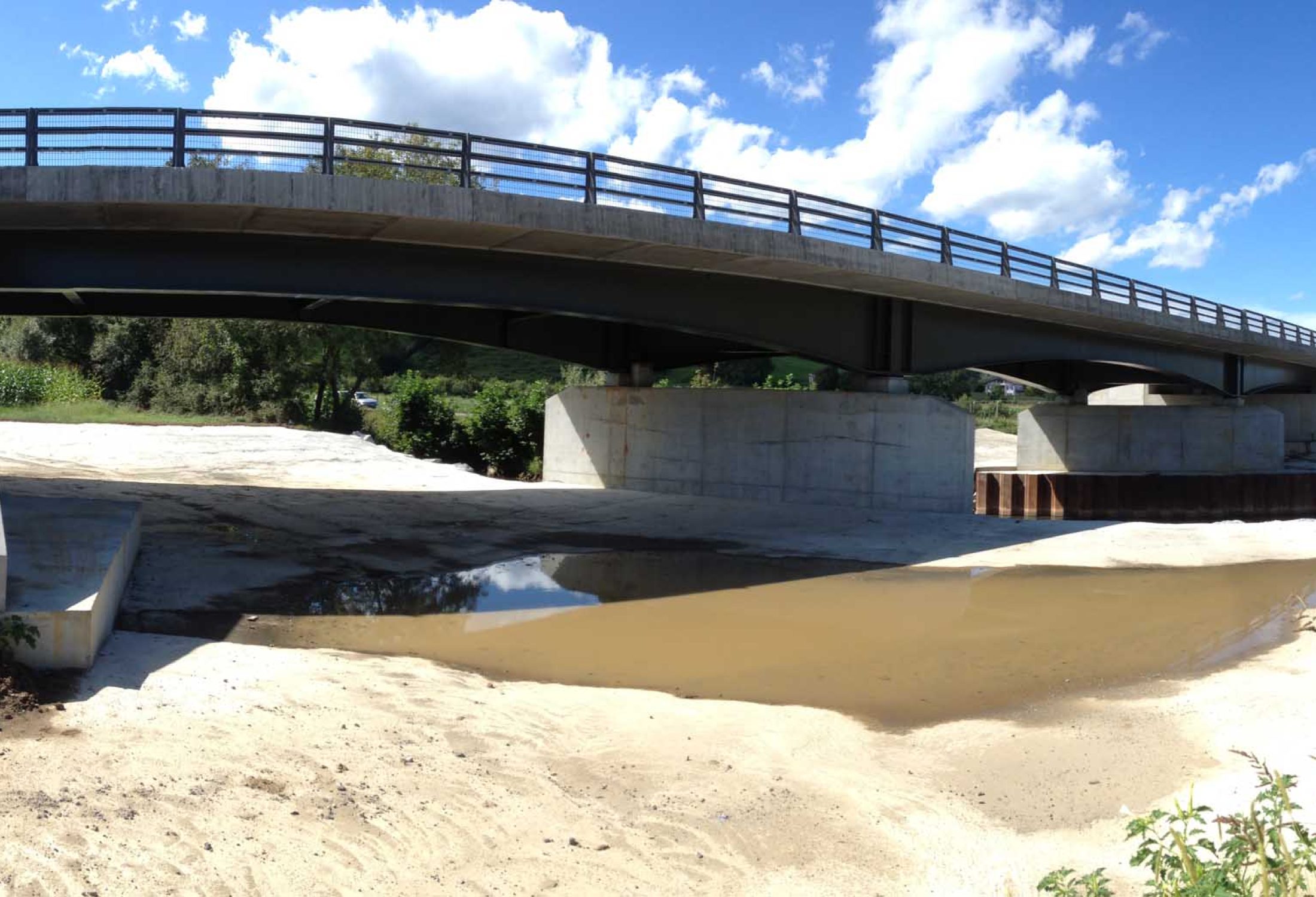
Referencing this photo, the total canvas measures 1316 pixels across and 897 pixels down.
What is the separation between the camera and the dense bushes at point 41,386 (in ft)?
119

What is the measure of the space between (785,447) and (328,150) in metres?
12.5

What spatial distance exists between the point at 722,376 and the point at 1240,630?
51.5 metres

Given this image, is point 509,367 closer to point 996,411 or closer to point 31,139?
point 996,411

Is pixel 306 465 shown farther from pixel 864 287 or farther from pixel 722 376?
pixel 722 376

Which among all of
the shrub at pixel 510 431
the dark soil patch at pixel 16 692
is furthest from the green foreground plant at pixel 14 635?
the shrub at pixel 510 431

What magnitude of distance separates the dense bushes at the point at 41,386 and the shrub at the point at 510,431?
1836 centimetres

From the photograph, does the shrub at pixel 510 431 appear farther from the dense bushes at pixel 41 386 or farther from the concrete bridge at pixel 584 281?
the dense bushes at pixel 41 386

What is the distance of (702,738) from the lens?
22.4ft

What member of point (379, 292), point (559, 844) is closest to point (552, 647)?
point (559, 844)

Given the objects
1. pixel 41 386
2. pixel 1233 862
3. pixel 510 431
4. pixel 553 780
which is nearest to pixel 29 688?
pixel 553 780

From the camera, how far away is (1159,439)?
3859 centimetres

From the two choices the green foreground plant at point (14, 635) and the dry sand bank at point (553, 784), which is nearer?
the dry sand bank at point (553, 784)

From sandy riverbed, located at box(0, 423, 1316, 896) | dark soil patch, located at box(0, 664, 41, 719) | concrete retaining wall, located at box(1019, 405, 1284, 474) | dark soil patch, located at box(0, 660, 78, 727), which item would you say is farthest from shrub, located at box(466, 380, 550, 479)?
dark soil patch, located at box(0, 664, 41, 719)

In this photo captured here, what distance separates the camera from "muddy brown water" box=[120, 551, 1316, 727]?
863cm
